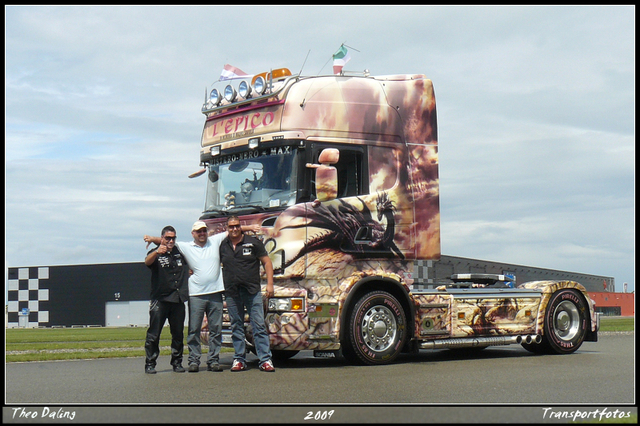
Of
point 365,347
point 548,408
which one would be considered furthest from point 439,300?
point 548,408

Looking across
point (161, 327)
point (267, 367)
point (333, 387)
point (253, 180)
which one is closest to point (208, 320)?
point (161, 327)

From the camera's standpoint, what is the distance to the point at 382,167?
10.1 m

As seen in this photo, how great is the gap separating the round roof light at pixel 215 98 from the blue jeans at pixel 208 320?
292 cm

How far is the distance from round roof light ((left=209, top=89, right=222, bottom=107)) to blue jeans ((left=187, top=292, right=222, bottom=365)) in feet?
9.57

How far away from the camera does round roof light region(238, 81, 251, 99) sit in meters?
10.2

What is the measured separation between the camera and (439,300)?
34.0 feet

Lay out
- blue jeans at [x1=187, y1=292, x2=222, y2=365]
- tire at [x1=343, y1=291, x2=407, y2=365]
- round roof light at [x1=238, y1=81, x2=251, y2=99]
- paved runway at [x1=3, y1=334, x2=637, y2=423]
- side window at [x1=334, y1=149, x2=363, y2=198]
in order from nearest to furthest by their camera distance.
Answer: paved runway at [x1=3, y1=334, x2=637, y2=423] < blue jeans at [x1=187, y1=292, x2=222, y2=365] < tire at [x1=343, y1=291, x2=407, y2=365] < side window at [x1=334, y1=149, x2=363, y2=198] < round roof light at [x1=238, y1=81, x2=251, y2=99]

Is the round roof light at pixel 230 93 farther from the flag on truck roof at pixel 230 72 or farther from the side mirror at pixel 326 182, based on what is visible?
the side mirror at pixel 326 182

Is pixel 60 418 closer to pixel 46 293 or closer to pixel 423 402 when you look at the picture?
pixel 423 402

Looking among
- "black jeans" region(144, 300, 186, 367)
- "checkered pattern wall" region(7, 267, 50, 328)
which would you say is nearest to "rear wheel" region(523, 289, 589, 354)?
"black jeans" region(144, 300, 186, 367)

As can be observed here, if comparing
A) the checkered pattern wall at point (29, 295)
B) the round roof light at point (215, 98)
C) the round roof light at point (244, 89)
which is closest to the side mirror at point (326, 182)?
the round roof light at point (244, 89)

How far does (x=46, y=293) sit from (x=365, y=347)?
52.8 m

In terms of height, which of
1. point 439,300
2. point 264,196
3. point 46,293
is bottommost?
point 46,293

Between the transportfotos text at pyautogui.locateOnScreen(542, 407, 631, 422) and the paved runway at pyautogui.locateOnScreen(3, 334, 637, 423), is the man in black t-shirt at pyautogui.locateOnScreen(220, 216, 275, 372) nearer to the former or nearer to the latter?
the paved runway at pyautogui.locateOnScreen(3, 334, 637, 423)
